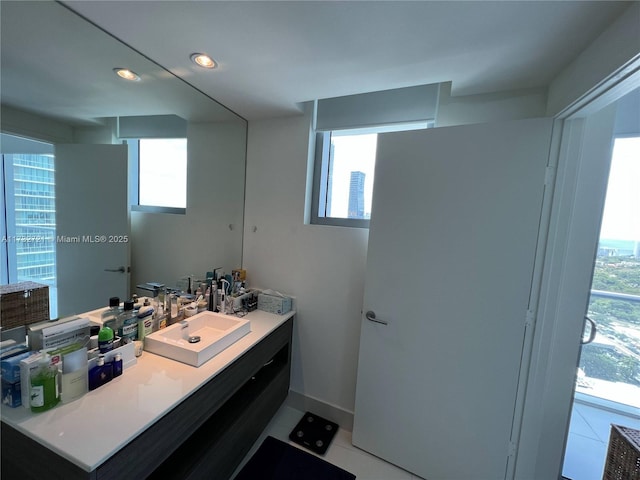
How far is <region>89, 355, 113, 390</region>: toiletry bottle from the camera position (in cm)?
100

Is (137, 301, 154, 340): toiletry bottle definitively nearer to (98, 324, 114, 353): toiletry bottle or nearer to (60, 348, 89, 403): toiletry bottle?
(98, 324, 114, 353): toiletry bottle

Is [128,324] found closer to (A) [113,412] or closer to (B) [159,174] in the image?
(A) [113,412]

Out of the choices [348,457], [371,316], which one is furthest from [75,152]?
[348,457]

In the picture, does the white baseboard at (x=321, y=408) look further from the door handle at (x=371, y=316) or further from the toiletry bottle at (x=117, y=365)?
the toiletry bottle at (x=117, y=365)

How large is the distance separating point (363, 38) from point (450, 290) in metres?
1.34

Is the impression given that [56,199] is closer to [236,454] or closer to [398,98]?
[236,454]

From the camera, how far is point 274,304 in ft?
6.33

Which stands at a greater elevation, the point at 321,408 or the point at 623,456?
the point at 623,456

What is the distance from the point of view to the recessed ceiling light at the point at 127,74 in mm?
1258

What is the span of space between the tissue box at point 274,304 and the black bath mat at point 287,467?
35.5 inches

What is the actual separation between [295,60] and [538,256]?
159 centimetres

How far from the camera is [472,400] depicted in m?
1.41

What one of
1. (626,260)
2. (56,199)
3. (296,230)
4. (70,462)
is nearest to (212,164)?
(296,230)

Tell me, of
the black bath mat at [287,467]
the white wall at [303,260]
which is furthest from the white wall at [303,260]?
the black bath mat at [287,467]
